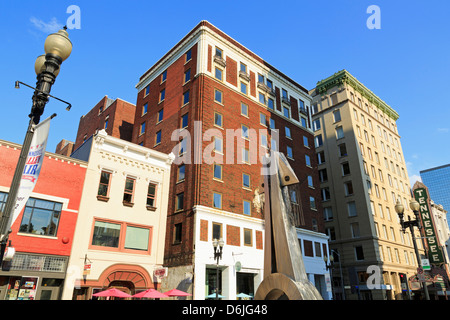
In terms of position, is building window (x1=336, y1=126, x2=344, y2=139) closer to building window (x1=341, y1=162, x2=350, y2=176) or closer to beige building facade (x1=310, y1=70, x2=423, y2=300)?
beige building facade (x1=310, y1=70, x2=423, y2=300)

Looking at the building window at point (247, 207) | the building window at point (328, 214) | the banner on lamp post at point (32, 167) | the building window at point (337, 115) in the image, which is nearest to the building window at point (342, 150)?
the building window at point (337, 115)

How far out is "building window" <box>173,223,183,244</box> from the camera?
30.3 metres

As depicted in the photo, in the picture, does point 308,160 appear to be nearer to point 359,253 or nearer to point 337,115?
point 359,253

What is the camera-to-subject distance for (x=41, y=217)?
870 inches

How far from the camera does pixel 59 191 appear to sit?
76.6 ft

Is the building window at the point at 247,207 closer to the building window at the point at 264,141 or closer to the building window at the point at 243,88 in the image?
the building window at the point at 264,141

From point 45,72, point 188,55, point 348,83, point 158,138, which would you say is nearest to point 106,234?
point 158,138

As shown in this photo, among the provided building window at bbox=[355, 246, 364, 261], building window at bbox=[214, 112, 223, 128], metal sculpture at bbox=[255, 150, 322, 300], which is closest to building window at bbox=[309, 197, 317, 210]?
building window at bbox=[355, 246, 364, 261]

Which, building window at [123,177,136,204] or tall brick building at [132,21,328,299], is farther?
tall brick building at [132,21,328,299]

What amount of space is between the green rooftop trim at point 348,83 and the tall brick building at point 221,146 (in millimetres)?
18412

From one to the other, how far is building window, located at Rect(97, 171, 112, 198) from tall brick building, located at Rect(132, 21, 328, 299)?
25.3ft

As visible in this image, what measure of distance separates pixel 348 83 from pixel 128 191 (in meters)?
51.7
